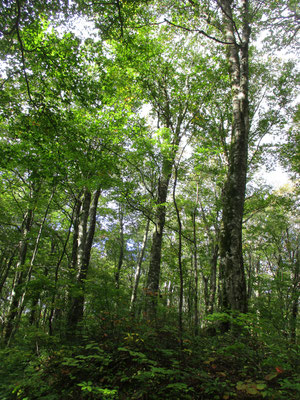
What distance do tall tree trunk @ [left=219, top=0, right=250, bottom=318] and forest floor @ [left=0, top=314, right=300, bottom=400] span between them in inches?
53.9

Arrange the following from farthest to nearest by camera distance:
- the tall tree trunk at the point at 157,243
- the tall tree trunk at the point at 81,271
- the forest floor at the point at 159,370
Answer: the tall tree trunk at the point at 157,243 → the tall tree trunk at the point at 81,271 → the forest floor at the point at 159,370

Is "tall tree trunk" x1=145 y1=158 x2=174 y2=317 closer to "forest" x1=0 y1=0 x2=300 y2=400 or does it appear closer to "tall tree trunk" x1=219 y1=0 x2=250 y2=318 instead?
"forest" x1=0 y1=0 x2=300 y2=400

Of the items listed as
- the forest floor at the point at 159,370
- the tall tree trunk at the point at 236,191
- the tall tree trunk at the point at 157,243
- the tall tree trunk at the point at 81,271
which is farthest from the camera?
the tall tree trunk at the point at 157,243

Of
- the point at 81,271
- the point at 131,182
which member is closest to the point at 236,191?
the point at 131,182

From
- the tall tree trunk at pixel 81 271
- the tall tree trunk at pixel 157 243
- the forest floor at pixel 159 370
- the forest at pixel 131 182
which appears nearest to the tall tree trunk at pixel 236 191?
the forest at pixel 131 182

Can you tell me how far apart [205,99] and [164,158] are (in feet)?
7.60

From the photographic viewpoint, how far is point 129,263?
23.9 m

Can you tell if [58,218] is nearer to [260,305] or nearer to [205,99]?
[205,99]

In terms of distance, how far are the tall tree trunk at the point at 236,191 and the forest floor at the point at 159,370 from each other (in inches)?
53.9

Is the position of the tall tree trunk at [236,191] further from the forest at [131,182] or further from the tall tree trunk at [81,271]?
the tall tree trunk at [81,271]

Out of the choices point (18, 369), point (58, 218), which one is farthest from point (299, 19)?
point (58, 218)

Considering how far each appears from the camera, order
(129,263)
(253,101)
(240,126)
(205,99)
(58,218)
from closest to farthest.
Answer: (240,126) < (205,99) < (253,101) < (58,218) < (129,263)

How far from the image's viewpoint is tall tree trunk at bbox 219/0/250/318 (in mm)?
4941

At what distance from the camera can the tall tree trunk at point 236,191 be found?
494 centimetres
